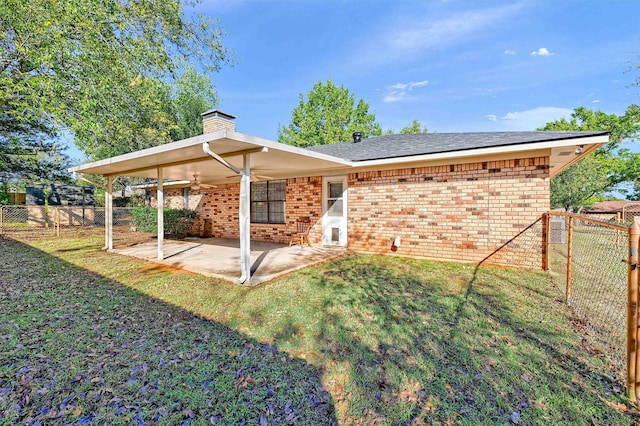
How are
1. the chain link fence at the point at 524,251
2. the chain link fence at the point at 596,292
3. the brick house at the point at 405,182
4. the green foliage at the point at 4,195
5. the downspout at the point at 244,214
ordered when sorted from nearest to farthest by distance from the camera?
the chain link fence at the point at 596,292 → the downspout at the point at 244,214 → the brick house at the point at 405,182 → the chain link fence at the point at 524,251 → the green foliage at the point at 4,195

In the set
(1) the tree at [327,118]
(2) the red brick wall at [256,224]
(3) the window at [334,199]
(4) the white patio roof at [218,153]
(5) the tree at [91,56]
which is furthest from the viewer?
(1) the tree at [327,118]

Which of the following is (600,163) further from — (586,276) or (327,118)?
(586,276)

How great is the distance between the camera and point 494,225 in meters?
6.29

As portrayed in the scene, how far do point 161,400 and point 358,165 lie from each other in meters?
6.32

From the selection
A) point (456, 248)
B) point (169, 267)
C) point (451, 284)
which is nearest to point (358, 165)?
point (456, 248)

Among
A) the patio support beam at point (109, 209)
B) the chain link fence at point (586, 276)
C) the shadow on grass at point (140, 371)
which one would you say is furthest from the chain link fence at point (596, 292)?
the patio support beam at point (109, 209)

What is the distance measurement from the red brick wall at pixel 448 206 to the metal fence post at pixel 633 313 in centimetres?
405

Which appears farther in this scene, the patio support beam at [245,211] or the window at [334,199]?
the window at [334,199]

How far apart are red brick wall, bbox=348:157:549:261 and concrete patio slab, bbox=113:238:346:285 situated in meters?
1.40

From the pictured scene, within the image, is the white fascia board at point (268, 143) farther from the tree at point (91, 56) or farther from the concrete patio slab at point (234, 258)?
the tree at point (91, 56)

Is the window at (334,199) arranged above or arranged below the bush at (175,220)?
above

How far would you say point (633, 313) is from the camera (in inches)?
89.4

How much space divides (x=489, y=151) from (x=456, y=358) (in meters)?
4.60

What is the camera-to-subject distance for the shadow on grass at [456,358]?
7.08 ft
